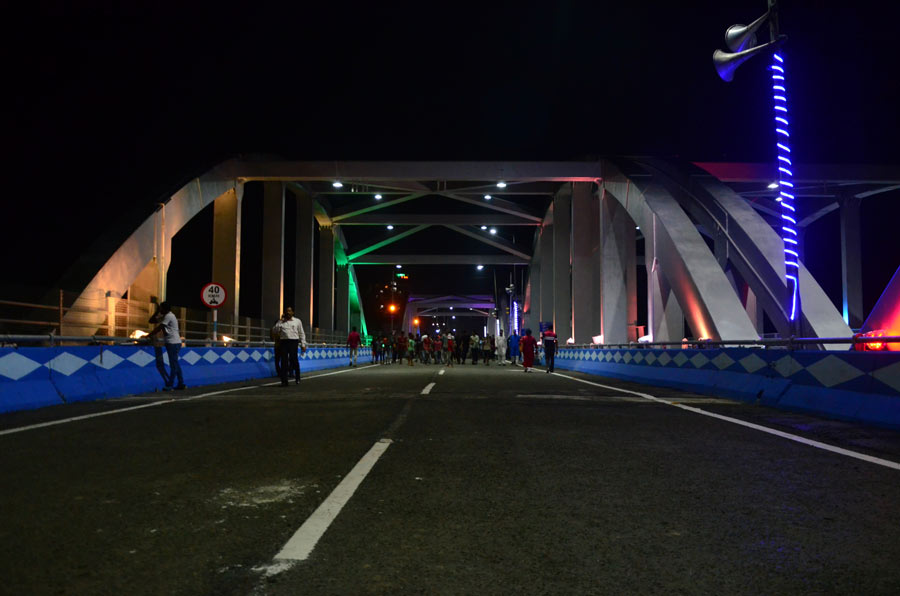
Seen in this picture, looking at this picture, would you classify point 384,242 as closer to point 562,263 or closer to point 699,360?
point 562,263

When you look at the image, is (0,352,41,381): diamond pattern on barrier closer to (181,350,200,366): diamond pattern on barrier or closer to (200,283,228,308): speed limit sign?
(181,350,200,366): diamond pattern on barrier

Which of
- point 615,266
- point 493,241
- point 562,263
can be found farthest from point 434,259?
point 615,266

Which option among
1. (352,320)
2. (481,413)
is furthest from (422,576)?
(352,320)

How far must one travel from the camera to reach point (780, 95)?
14961 mm

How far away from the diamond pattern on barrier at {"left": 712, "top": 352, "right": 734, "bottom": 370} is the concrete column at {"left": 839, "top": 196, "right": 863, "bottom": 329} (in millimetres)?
27718

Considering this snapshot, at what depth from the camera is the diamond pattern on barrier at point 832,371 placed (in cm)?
915

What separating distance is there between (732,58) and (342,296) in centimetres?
4418

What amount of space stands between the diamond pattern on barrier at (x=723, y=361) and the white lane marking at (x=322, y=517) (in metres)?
9.41

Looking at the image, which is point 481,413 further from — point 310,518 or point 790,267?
point 790,267

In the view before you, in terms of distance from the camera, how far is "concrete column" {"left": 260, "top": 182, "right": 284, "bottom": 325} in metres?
35.2

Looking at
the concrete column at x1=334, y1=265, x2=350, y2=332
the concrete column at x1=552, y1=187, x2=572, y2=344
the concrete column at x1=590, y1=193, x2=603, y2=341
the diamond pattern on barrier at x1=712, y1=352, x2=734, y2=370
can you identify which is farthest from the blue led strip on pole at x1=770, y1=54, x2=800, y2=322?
the concrete column at x1=334, y1=265, x2=350, y2=332

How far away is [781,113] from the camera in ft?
49.5

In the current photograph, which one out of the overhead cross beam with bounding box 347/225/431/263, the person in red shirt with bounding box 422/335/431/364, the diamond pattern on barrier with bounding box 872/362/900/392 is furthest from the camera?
the overhead cross beam with bounding box 347/225/431/263

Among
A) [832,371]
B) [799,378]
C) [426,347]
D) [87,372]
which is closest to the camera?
[832,371]
